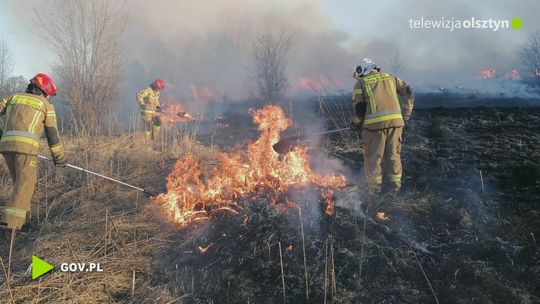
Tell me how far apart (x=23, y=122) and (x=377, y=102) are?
198 inches

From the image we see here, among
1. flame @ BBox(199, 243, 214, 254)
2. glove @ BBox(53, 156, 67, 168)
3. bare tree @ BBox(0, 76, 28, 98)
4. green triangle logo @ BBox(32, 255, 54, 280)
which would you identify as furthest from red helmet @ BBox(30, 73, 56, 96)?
bare tree @ BBox(0, 76, 28, 98)

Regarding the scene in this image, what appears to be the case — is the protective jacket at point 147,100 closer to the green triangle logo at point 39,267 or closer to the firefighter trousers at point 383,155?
the green triangle logo at point 39,267

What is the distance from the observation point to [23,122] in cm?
482

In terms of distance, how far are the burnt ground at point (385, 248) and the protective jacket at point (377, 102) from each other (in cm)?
108

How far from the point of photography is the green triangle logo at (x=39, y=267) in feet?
12.1

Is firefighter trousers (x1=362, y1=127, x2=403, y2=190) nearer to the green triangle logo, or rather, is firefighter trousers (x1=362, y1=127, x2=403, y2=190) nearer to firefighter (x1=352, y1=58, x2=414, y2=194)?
firefighter (x1=352, y1=58, x2=414, y2=194)

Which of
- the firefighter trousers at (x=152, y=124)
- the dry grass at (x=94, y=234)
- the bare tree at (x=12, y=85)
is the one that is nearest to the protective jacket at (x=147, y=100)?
the firefighter trousers at (x=152, y=124)

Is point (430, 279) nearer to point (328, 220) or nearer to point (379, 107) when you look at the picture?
point (328, 220)

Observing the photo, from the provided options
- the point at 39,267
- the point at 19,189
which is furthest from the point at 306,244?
the point at 19,189

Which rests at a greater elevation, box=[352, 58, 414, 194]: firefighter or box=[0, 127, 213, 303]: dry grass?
box=[352, 58, 414, 194]: firefighter

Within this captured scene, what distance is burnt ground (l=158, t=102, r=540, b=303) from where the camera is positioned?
3.38 metres

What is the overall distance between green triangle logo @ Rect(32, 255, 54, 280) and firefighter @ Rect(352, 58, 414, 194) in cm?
413

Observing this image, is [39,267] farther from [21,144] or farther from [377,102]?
[377,102]

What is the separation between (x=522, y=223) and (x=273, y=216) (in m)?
3.09
